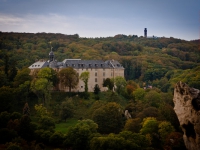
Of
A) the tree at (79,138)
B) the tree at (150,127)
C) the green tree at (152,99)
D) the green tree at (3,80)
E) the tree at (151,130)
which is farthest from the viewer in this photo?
the green tree at (3,80)

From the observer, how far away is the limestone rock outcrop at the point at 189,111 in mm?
42000

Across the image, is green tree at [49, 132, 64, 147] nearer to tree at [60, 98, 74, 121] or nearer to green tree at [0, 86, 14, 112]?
tree at [60, 98, 74, 121]

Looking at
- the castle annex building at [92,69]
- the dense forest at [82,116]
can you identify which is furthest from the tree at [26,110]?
the castle annex building at [92,69]

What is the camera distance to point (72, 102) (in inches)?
3199

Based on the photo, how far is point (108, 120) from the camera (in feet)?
227

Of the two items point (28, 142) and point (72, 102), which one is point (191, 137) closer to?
point (28, 142)

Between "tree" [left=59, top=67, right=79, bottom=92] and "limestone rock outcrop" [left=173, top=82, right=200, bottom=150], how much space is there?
1690 inches

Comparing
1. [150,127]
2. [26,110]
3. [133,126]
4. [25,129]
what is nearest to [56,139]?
[25,129]

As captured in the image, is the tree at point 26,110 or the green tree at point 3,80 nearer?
the tree at point 26,110

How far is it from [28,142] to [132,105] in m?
24.7

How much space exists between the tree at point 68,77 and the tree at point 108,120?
17008 millimetres

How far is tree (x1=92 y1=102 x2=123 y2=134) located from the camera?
68750mm

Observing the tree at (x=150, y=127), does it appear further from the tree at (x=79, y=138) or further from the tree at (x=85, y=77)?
the tree at (x=85, y=77)

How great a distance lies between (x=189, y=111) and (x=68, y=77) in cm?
4552
